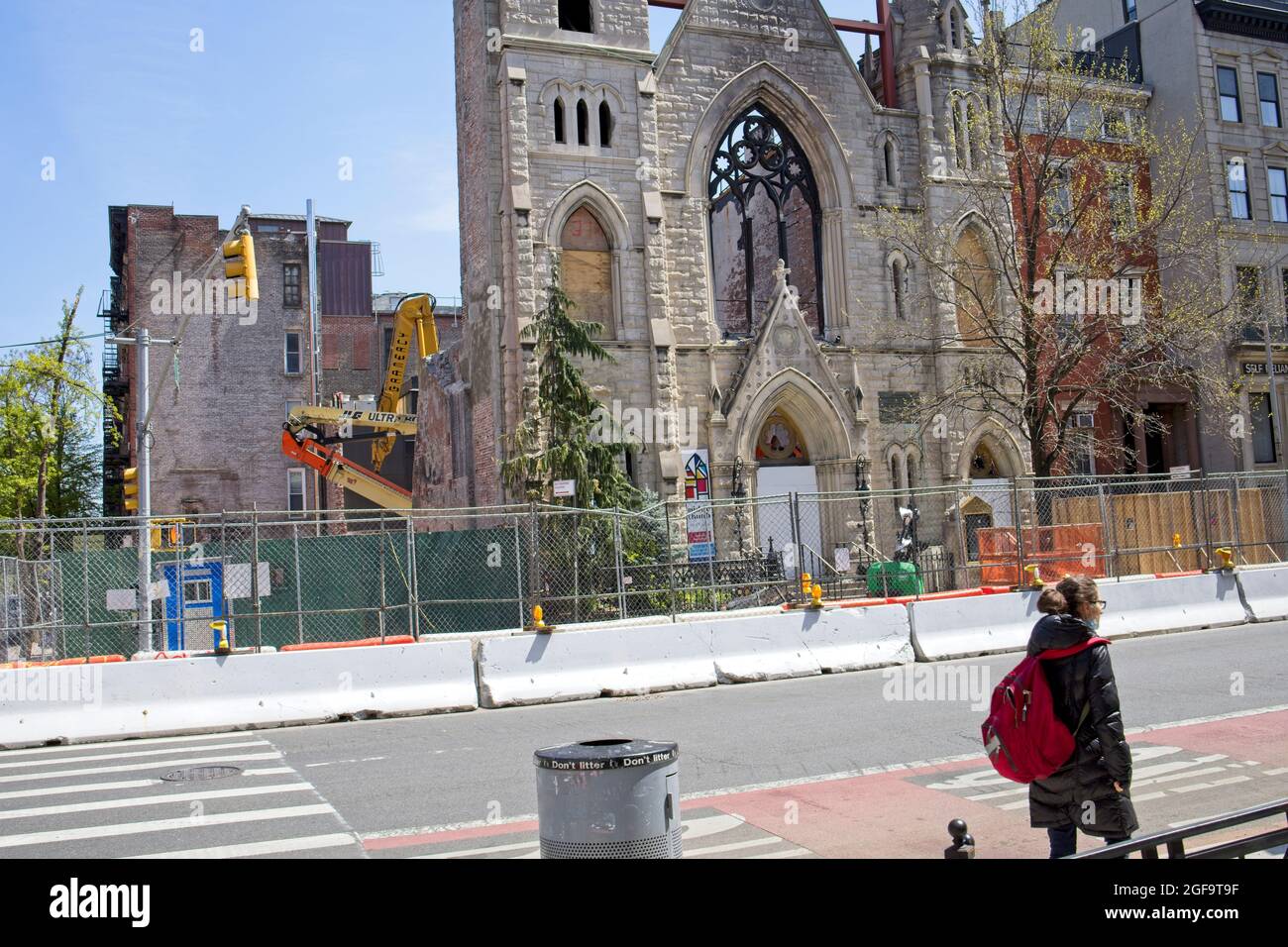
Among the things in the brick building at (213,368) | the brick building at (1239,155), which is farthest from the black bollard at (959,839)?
the brick building at (213,368)

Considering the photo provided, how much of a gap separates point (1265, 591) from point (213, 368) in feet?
128

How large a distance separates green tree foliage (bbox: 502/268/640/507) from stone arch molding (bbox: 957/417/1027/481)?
9.89 metres

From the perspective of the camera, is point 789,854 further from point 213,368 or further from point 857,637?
point 213,368

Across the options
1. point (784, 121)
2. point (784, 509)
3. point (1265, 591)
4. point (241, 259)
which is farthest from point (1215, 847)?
point (784, 121)

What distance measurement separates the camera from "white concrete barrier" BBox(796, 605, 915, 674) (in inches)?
620

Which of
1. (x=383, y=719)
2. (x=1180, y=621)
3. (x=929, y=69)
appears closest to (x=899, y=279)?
(x=929, y=69)

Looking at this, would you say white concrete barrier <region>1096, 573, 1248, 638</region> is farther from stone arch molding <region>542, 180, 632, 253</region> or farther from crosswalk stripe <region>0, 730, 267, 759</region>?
stone arch molding <region>542, 180, 632, 253</region>

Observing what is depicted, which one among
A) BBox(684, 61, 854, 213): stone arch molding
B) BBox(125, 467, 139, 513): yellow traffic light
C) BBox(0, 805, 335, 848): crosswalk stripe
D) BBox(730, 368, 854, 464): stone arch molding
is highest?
BBox(684, 61, 854, 213): stone arch molding

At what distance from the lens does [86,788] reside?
31.7 feet

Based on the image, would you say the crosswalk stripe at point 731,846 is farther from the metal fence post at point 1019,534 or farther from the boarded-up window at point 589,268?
the boarded-up window at point 589,268

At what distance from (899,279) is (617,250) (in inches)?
326

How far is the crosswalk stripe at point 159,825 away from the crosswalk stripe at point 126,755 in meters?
3.38

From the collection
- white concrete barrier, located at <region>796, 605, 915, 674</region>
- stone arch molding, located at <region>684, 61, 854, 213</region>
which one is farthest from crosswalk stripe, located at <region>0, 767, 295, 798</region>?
stone arch molding, located at <region>684, 61, 854, 213</region>

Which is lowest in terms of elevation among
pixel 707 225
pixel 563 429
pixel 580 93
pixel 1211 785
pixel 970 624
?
pixel 1211 785
